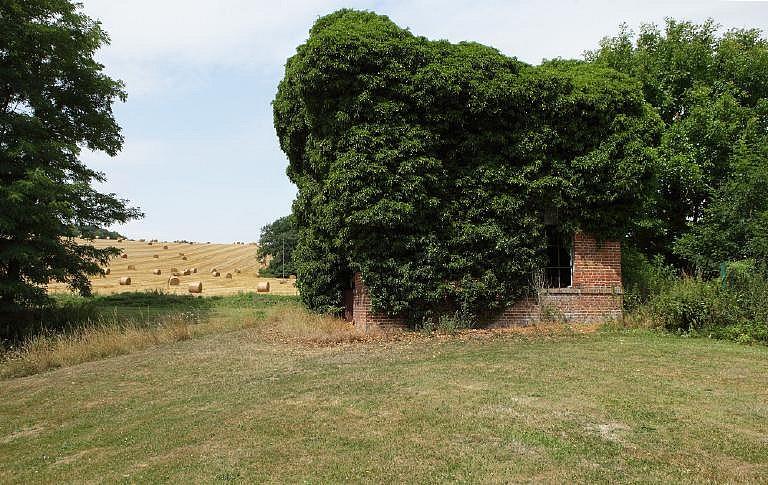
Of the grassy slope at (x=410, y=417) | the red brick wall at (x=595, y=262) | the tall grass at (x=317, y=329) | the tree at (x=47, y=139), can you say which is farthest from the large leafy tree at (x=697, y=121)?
the tree at (x=47, y=139)

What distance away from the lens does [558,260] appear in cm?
1519

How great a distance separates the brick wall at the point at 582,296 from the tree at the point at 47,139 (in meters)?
9.74

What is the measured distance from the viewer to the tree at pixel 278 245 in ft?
167

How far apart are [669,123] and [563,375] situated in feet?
66.8

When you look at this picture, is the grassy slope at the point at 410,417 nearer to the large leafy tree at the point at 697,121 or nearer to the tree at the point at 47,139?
the tree at the point at 47,139

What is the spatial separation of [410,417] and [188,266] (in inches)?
1675

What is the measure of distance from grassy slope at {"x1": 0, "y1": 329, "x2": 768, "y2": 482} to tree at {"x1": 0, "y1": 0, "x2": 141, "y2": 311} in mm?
6092

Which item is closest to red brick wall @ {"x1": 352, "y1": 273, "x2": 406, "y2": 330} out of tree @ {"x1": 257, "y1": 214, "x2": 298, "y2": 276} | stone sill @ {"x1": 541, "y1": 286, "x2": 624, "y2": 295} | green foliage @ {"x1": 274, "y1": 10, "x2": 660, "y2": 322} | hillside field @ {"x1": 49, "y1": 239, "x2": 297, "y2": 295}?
green foliage @ {"x1": 274, "y1": 10, "x2": 660, "y2": 322}

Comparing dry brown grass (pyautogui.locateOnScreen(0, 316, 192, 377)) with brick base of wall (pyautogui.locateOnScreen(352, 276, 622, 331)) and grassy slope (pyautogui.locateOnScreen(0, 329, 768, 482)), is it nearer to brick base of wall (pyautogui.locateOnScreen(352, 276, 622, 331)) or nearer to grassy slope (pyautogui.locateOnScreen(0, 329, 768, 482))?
grassy slope (pyautogui.locateOnScreen(0, 329, 768, 482))

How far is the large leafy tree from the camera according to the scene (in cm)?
2080

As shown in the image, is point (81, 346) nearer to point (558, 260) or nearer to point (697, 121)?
point (558, 260)

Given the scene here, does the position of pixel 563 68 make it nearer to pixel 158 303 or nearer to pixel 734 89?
pixel 734 89

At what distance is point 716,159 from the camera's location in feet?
72.4

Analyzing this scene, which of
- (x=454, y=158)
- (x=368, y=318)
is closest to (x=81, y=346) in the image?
(x=368, y=318)
